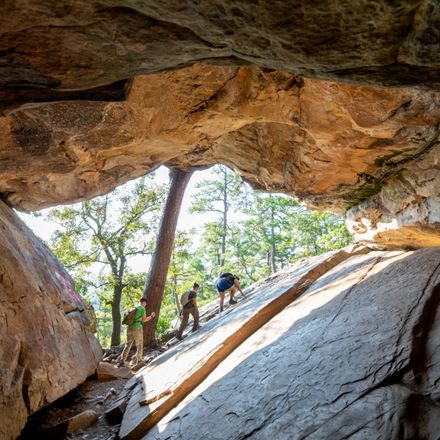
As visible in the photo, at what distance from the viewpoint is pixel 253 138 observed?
7941 millimetres

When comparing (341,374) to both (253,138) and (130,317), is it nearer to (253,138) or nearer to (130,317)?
(253,138)

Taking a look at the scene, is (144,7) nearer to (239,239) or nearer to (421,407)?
(421,407)

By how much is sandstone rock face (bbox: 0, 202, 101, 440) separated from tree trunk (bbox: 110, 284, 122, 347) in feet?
21.4

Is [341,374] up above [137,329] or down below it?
below

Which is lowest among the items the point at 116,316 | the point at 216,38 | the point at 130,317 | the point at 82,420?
the point at 82,420

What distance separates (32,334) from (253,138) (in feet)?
20.7

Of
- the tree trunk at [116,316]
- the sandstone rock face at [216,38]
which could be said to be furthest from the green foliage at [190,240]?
the sandstone rock face at [216,38]

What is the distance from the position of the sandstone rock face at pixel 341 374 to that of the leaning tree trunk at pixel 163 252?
5.47 meters

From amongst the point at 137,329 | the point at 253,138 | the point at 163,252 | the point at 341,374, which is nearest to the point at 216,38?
the point at 341,374

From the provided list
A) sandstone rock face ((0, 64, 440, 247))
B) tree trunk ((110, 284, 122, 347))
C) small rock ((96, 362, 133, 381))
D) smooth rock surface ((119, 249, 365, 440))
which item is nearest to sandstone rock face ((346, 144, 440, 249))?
sandstone rock face ((0, 64, 440, 247))

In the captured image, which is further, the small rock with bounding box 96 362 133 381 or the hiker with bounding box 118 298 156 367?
the hiker with bounding box 118 298 156 367

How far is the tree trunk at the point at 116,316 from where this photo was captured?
47.6 ft

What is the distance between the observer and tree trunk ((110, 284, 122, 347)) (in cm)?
1450

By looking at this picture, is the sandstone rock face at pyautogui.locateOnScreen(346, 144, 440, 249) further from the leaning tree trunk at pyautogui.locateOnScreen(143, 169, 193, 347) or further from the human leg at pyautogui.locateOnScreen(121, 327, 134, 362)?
the human leg at pyautogui.locateOnScreen(121, 327, 134, 362)
